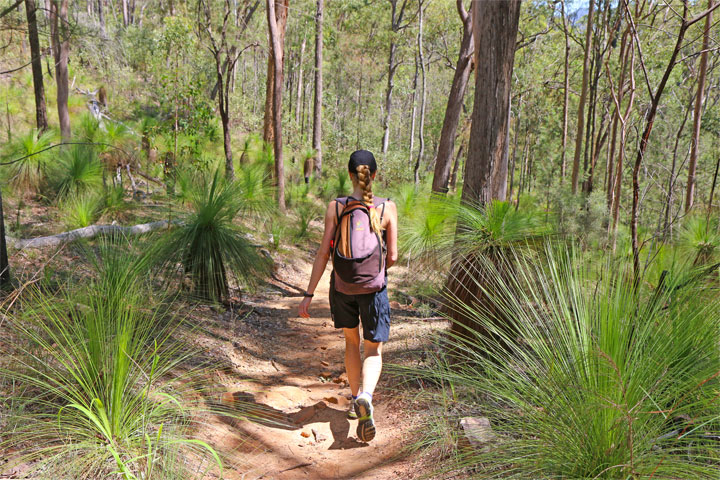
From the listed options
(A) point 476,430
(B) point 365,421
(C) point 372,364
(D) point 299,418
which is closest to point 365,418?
(B) point 365,421

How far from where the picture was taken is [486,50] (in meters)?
3.58

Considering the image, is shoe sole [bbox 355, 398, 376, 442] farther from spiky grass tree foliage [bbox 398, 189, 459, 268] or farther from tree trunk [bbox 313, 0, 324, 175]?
tree trunk [bbox 313, 0, 324, 175]

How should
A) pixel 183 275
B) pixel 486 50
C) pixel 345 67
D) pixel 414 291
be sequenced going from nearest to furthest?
pixel 486 50 < pixel 183 275 < pixel 414 291 < pixel 345 67

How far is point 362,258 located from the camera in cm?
274

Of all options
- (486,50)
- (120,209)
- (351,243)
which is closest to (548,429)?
(351,243)

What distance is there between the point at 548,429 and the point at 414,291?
193 inches

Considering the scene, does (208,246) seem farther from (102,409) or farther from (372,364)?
(102,409)

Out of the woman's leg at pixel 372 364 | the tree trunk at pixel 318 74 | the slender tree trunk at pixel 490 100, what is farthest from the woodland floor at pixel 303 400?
the tree trunk at pixel 318 74

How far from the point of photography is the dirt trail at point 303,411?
262 cm

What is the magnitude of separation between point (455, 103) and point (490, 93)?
460 centimetres

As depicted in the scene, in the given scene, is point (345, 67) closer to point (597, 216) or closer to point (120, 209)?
point (597, 216)

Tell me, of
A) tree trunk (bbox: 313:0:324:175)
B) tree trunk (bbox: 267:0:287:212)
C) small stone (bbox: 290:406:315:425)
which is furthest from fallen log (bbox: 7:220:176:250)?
tree trunk (bbox: 313:0:324:175)

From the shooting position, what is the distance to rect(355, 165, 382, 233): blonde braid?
277 cm

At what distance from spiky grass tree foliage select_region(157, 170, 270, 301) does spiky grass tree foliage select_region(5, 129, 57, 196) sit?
4.19m
